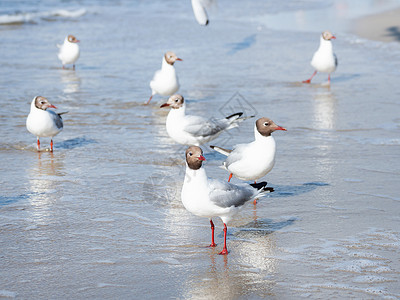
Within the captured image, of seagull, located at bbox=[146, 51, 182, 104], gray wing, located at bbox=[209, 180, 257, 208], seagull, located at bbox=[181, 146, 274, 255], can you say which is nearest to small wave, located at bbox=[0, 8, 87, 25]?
seagull, located at bbox=[146, 51, 182, 104]

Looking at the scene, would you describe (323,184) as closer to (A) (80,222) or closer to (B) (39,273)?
(A) (80,222)

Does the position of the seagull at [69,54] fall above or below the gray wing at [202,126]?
above

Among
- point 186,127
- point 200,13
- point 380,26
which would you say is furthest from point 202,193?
point 380,26

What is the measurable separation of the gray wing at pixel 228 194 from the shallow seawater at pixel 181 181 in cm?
35

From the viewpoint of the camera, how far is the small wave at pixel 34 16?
24016mm

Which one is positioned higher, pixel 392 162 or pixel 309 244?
pixel 392 162

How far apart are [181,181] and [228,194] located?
190 cm

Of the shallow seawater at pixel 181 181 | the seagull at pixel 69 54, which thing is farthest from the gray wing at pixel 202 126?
the seagull at pixel 69 54

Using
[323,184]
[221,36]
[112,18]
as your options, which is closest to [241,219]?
[323,184]

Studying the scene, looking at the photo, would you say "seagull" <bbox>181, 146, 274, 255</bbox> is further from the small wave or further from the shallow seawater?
the small wave

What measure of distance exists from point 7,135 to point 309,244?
5.17m

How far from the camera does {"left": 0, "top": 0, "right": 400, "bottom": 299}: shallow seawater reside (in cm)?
467

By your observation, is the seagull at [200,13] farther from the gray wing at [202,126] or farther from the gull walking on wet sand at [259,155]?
the gull walking on wet sand at [259,155]

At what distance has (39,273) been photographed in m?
4.72
